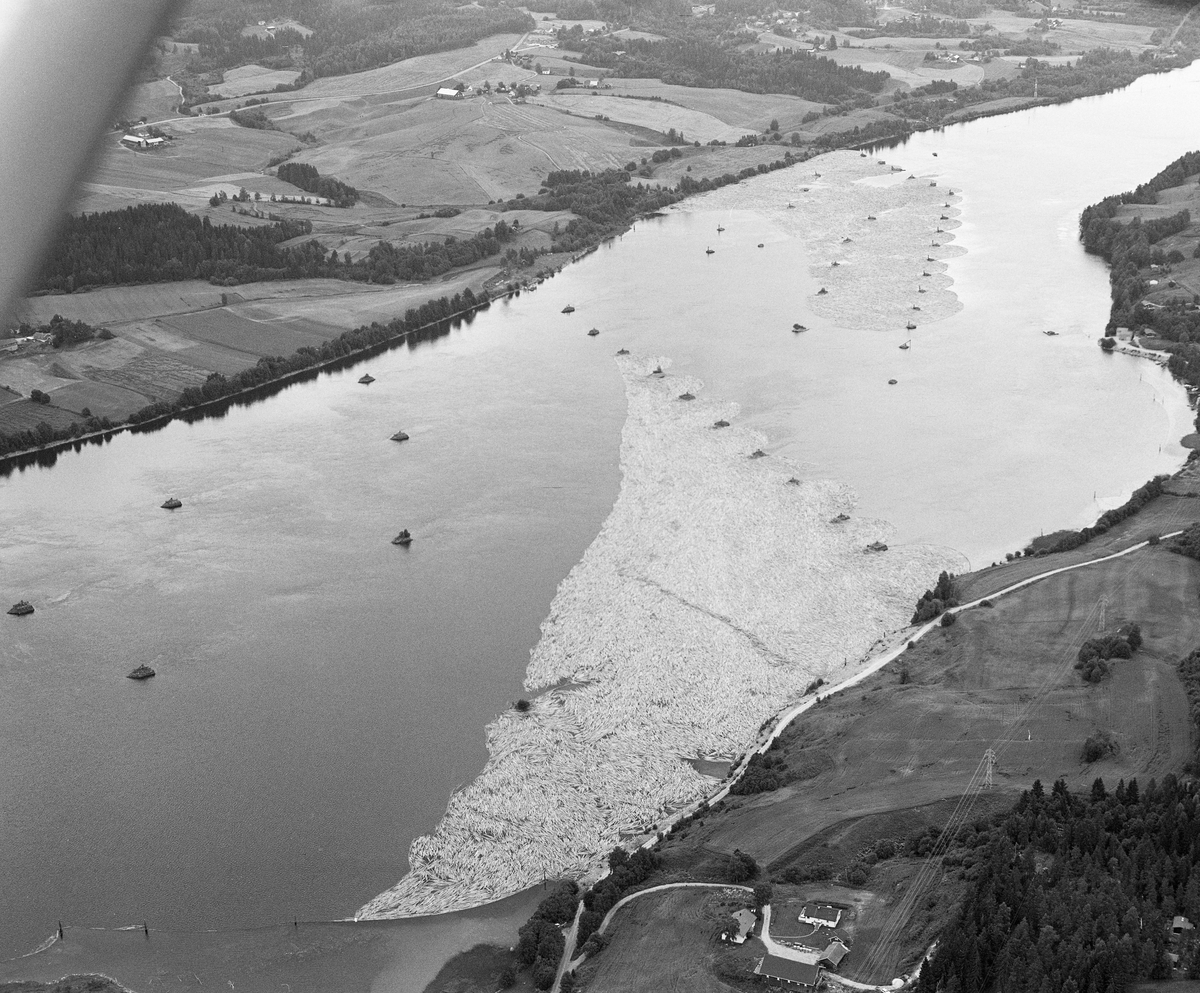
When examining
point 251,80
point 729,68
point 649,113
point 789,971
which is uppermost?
point 729,68

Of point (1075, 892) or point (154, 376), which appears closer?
point (1075, 892)

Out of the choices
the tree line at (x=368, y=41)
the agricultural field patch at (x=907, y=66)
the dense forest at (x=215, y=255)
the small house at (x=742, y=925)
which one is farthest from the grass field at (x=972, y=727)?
the agricultural field patch at (x=907, y=66)

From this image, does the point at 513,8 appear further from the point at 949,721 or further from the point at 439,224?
the point at 949,721

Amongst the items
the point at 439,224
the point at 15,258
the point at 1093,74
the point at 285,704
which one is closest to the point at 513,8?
the point at 1093,74

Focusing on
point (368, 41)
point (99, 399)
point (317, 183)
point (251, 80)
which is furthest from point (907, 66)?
point (99, 399)

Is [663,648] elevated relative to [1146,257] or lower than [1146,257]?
lower

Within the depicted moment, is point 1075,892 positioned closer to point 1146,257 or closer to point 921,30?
point 1146,257
